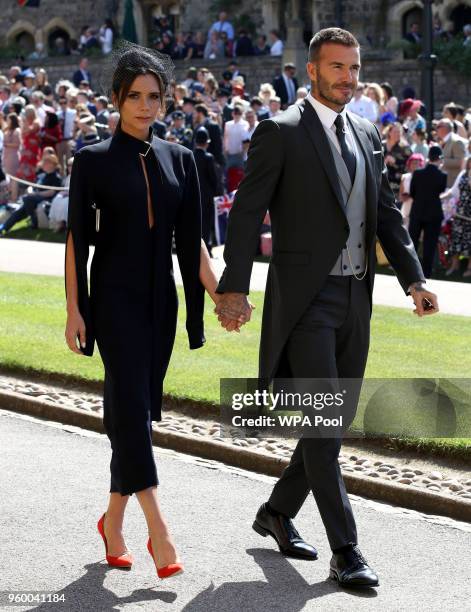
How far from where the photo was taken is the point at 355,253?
590cm

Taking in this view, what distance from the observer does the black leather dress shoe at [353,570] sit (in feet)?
18.5

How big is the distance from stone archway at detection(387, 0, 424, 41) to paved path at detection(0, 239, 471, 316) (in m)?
24.5

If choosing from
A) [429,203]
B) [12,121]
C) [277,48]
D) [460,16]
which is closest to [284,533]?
[429,203]

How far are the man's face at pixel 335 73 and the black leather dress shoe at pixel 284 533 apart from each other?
5.86 ft

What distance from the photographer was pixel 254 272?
56.4ft

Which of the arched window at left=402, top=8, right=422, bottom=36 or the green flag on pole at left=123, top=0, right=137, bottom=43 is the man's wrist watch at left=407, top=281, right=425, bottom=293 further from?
the arched window at left=402, top=8, right=422, bottom=36

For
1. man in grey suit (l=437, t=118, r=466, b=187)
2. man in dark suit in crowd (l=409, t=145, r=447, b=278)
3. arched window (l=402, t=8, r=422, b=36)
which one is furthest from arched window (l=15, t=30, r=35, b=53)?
man in dark suit in crowd (l=409, t=145, r=447, b=278)

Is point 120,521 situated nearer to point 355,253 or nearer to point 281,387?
point 281,387

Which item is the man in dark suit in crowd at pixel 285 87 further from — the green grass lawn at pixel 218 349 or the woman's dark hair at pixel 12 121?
the green grass lawn at pixel 218 349

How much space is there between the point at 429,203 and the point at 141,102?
37.9ft

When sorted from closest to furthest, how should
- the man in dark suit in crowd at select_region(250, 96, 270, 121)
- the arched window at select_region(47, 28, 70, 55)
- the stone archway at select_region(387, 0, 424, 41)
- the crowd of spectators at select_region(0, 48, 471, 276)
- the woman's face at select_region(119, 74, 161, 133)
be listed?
the woman's face at select_region(119, 74, 161, 133) < the crowd of spectators at select_region(0, 48, 471, 276) < the man in dark suit in crowd at select_region(250, 96, 270, 121) < the stone archway at select_region(387, 0, 424, 41) < the arched window at select_region(47, 28, 70, 55)

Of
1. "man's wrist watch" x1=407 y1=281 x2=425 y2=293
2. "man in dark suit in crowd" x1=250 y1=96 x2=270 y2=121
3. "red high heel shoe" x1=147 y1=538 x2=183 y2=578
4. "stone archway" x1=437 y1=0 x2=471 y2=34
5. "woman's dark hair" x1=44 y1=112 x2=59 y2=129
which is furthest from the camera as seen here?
"stone archway" x1=437 y1=0 x2=471 y2=34

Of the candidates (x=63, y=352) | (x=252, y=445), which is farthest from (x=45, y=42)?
(x=252, y=445)

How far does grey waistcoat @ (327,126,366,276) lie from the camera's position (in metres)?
5.86
